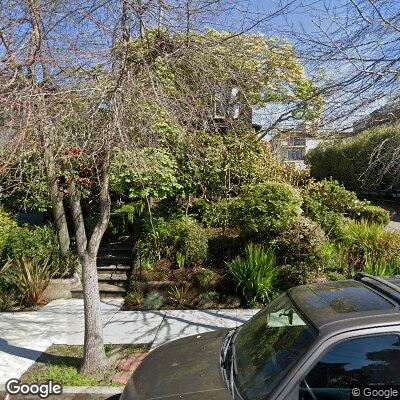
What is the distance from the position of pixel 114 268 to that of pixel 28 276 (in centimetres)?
186

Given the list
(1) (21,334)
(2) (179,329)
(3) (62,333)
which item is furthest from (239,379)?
(1) (21,334)

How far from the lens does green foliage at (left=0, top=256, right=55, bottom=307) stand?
301 inches

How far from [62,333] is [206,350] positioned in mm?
3691

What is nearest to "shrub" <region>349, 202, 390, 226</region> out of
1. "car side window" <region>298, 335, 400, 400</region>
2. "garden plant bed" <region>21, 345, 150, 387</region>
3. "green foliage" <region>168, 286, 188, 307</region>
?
"green foliage" <region>168, 286, 188, 307</region>

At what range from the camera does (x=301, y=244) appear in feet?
24.7

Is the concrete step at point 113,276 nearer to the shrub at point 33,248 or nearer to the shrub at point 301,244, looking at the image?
the shrub at point 33,248

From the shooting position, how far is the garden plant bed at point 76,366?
15.4 feet

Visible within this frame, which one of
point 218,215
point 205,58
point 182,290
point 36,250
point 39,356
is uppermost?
point 205,58

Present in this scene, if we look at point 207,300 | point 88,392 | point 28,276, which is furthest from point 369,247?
point 28,276

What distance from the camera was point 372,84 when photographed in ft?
16.6

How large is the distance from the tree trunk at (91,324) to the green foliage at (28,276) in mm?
3202

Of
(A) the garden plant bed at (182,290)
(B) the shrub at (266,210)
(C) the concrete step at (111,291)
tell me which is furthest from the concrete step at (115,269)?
(B) the shrub at (266,210)

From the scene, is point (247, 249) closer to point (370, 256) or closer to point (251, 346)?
point (370, 256)

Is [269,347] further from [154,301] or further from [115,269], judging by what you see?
[115,269]
